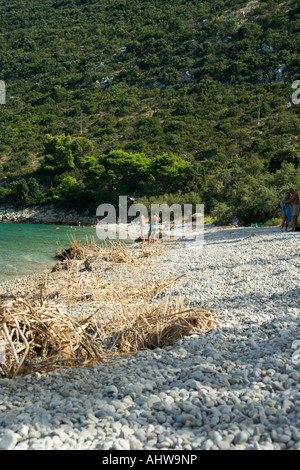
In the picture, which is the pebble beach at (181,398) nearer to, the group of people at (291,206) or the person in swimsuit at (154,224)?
the group of people at (291,206)

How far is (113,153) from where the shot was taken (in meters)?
49.9

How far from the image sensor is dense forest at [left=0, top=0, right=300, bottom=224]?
4472cm

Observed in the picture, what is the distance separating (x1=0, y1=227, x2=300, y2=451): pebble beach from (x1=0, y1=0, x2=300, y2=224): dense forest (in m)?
19.3

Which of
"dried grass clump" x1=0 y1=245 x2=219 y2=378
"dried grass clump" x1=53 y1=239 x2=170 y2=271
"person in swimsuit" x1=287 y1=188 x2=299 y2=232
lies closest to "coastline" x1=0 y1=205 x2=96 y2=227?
"dried grass clump" x1=53 y1=239 x2=170 y2=271

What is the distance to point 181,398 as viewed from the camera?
94.7 inches

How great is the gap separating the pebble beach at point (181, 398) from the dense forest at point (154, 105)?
758 inches

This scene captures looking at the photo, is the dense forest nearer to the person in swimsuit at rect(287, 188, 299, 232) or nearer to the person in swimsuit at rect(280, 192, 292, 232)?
the person in swimsuit at rect(280, 192, 292, 232)

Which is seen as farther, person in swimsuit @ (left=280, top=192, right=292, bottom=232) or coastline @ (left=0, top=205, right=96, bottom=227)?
coastline @ (left=0, top=205, right=96, bottom=227)

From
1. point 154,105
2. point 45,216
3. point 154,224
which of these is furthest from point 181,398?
point 154,105

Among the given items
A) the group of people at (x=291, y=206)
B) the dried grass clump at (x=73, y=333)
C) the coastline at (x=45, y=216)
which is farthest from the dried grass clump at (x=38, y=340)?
the coastline at (x=45, y=216)

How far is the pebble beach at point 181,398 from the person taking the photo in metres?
1.99

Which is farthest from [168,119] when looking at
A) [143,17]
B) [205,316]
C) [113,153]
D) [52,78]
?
[205,316]

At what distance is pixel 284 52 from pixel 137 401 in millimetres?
65179
